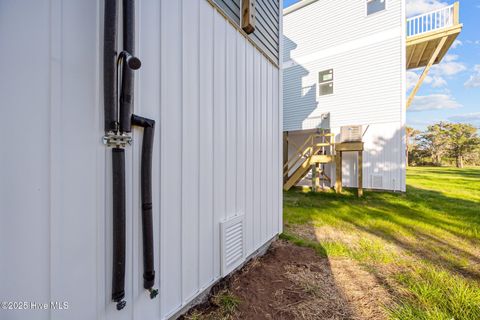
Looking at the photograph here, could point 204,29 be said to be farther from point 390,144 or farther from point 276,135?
point 390,144

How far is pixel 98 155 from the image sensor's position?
3.42 ft

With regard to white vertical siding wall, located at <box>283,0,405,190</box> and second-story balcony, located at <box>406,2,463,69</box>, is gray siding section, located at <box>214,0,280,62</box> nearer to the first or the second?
white vertical siding wall, located at <box>283,0,405,190</box>

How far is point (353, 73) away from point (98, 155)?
8.22 m

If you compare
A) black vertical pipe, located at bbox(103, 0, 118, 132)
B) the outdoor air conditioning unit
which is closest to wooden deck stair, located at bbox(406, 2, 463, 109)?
the outdoor air conditioning unit

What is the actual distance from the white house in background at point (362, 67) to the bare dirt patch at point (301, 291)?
569cm

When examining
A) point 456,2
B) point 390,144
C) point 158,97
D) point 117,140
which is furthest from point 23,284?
point 456,2

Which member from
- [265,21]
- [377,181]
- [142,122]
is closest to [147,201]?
[142,122]

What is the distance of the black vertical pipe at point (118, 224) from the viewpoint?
106 cm

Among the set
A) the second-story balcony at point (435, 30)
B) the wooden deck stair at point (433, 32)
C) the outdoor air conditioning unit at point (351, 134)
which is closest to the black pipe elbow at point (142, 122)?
the outdoor air conditioning unit at point (351, 134)

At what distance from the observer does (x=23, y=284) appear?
830 millimetres

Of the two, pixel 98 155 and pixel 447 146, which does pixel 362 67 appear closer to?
pixel 98 155

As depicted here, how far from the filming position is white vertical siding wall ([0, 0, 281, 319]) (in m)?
0.82

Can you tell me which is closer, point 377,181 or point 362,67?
point 377,181

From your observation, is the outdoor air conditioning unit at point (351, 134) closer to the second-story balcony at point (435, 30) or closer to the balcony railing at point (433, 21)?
the second-story balcony at point (435, 30)
